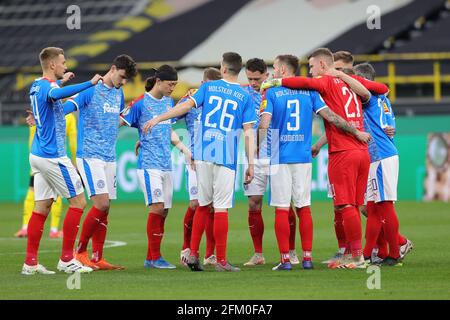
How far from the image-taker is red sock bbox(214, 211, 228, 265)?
1105 cm

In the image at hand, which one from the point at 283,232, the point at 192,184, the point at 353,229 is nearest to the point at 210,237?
the point at 192,184

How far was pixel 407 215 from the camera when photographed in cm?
1981

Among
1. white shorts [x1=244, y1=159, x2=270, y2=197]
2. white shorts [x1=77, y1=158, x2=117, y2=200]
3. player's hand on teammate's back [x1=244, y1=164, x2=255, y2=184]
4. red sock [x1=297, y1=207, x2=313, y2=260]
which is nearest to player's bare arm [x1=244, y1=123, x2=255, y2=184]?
player's hand on teammate's back [x1=244, y1=164, x2=255, y2=184]

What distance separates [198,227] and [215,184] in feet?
1.69

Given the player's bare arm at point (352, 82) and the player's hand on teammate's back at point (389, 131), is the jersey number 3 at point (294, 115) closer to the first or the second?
the player's bare arm at point (352, 82)

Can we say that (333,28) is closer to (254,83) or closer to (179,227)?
(179,227)

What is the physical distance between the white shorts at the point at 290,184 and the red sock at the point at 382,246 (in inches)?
43.7

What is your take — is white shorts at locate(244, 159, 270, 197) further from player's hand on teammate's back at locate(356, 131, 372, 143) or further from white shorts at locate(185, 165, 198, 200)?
player's hand on teammate's back at locate(356, 131, 372, 143)

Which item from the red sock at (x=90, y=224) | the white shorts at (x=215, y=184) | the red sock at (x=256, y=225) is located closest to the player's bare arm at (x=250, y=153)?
the white shorts at (x=215, y=184)

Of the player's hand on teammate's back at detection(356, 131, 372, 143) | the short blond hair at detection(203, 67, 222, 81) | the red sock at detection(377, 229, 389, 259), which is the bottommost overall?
the red sock at detection(377, 229, 389, 259)

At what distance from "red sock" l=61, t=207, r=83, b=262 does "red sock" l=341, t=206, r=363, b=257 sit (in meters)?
2.87

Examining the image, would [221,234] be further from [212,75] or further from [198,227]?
[212,75]
